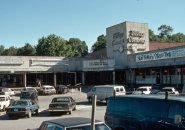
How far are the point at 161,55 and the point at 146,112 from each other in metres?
40.4

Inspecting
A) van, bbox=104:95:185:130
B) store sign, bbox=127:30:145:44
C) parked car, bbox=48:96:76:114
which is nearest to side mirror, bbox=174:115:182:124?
van, bbox=104:95:185:130

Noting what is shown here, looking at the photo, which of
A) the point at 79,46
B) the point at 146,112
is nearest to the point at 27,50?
the point at 79,46

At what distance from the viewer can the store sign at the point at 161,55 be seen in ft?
158

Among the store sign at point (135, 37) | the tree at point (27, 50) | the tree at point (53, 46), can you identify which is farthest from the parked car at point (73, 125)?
the tree at point (27, 50)

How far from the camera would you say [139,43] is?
61.8 m

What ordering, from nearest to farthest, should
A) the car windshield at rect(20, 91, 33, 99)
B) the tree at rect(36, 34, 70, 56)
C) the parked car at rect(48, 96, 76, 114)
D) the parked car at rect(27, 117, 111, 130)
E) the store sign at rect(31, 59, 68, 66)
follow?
the parked car at rect(27, 117, 111, 130), the parked car at rect(48, 96, 76, 114), the car windshield at rect(20, 91, 33, 99), the store sign at rect(31, 59, 68, 66), the tree at rect(36, 34, 70, 56)

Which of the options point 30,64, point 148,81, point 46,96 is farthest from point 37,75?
point 148,81

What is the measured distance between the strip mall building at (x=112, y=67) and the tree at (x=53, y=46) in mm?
45318

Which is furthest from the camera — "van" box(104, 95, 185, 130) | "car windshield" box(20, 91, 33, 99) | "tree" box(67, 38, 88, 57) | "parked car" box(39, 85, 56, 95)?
"tree" box(67, 38, 88, 57)

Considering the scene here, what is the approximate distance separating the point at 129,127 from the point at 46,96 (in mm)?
38356

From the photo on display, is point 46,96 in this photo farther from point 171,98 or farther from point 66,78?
point 171,98

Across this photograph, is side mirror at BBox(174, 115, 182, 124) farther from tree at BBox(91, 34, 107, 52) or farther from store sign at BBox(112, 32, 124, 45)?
tree at BBox(91, 34, 107, 52)

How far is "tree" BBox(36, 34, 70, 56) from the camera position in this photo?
11281 cm

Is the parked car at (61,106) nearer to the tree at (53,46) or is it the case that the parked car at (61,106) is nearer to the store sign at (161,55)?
the store sign at (161,55)
